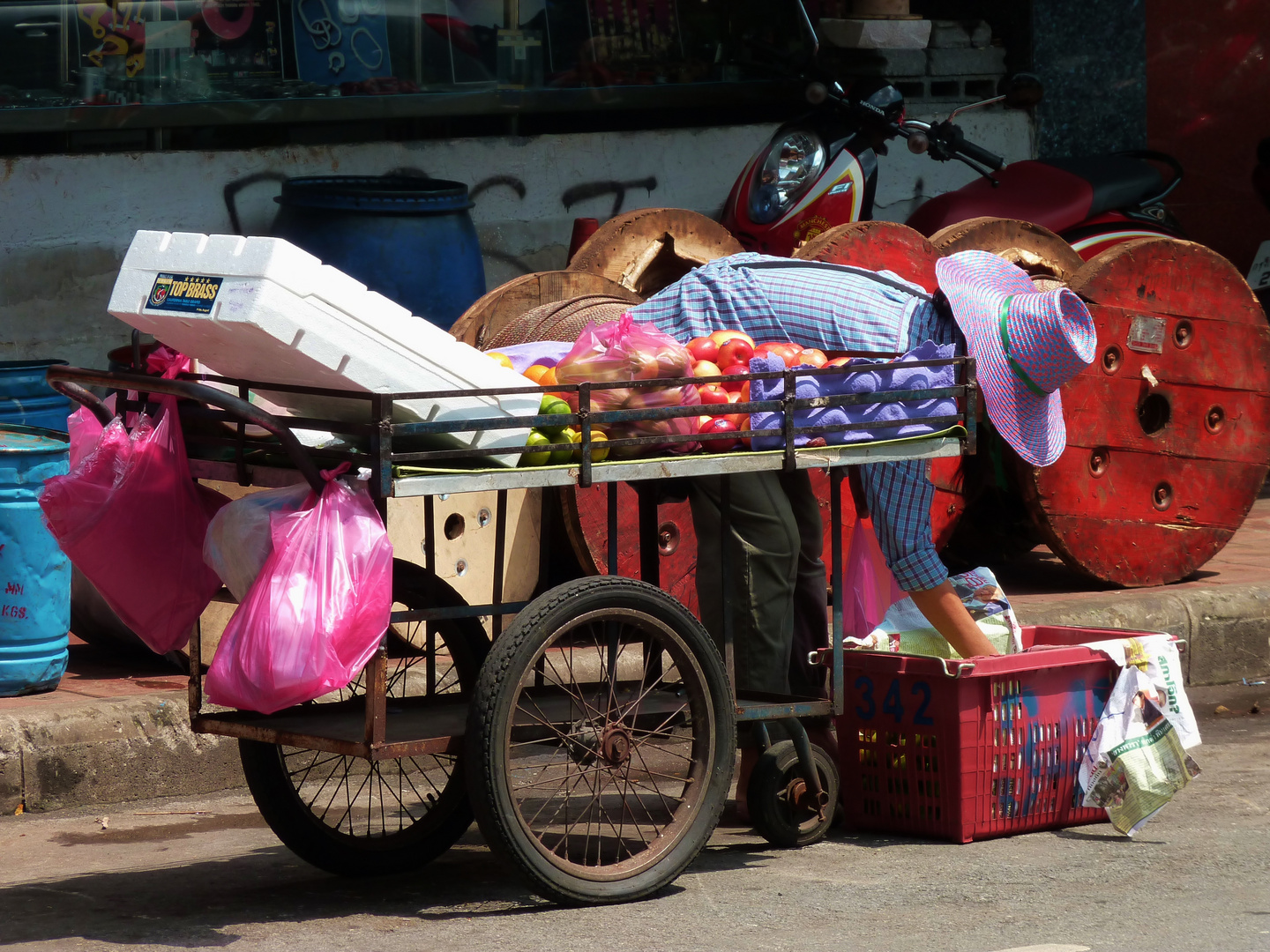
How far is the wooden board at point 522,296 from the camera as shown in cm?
659

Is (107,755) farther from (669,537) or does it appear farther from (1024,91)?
(1024,91)

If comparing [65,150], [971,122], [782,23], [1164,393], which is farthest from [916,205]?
[65,150]

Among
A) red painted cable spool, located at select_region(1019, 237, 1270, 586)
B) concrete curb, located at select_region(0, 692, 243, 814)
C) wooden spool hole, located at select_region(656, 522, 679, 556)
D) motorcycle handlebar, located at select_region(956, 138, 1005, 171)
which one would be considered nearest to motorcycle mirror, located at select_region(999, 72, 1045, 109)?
motorcycle handlebar, located at select_region(956, 138, 1005, 171)

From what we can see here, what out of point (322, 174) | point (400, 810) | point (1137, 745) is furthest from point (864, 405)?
point (322, 174)

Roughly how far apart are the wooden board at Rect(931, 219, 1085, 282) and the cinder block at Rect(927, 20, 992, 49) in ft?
8.44

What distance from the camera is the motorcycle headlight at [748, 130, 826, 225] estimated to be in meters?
8.22

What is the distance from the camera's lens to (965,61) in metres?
9.80

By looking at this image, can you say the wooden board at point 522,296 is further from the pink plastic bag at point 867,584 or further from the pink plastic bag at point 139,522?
the pink plastic bag at point 139,522

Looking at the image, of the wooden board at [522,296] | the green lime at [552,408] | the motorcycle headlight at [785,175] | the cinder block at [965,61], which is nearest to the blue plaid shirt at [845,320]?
the green lime at [552,408]

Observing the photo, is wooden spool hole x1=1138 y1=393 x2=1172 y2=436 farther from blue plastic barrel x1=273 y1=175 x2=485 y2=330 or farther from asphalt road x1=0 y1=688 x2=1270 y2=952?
blue plastic barrel x1=273 y1=175 x2=485 y2=330

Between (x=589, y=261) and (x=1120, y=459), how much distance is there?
2176 mm

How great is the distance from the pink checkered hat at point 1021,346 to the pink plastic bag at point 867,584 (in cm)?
53

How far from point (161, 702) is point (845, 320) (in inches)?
88.8

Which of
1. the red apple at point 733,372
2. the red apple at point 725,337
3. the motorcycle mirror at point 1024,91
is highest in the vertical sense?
the motorcycle mirror at point 1024,91
